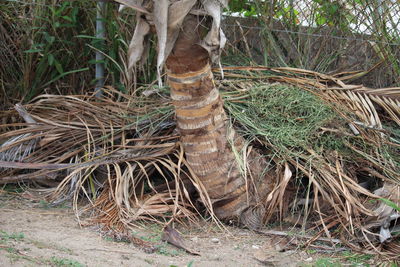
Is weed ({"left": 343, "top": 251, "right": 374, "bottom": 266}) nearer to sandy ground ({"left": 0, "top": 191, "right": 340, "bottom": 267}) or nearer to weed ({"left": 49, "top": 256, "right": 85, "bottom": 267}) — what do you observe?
sandy ground ({"left": 0, "top": 191, "right": 340, "bottom": 267})

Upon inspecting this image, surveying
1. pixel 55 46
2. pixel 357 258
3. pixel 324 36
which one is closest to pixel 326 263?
pixel 357 258

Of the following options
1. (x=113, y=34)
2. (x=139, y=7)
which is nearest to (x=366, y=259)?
(x=139, y=7)

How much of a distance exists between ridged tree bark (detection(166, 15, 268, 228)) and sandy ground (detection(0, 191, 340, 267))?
5.5 inches

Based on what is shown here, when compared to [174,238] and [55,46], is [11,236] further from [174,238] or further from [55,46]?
[55,46]

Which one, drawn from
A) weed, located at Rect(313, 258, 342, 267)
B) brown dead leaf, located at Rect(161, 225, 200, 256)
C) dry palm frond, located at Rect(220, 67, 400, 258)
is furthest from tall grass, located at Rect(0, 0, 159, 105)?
weed, located at Rect(313, 258, 342, 267)

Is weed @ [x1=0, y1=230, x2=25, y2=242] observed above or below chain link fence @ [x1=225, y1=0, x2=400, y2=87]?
below

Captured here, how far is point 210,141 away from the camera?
3271 millimetres

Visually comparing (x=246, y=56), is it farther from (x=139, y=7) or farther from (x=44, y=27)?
(x=139, y=7)

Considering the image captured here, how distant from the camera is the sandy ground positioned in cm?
258

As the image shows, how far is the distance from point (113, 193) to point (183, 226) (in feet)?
1.48

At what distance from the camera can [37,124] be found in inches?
155

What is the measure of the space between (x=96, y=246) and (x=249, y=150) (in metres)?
1.06

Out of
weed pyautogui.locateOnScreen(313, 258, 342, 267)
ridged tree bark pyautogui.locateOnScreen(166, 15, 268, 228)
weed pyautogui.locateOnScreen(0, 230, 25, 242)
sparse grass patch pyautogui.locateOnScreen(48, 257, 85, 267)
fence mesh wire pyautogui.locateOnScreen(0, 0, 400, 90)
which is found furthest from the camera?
fence mesh wire pyautogui.locateOnScreen(0, 0, 400, 90)

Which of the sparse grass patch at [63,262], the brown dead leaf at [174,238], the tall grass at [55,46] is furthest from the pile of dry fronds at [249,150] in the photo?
the sparse grass patch at [63,262]
